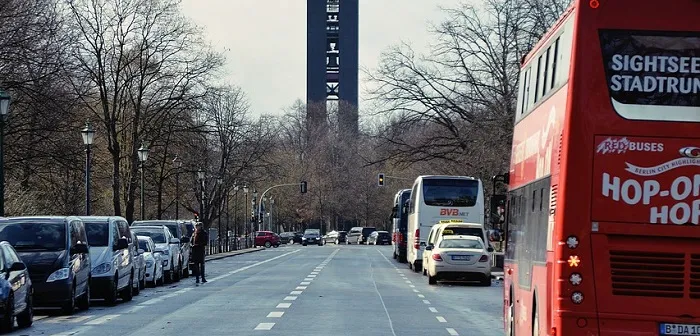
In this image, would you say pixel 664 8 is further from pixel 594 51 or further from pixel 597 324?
pixel 597 324

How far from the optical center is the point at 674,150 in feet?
36.6

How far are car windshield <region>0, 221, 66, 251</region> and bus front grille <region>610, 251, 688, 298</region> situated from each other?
13949 millimetres

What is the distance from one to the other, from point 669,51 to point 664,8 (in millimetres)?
392

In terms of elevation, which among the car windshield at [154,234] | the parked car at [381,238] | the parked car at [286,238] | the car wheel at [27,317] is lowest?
the parked car at [286,238]

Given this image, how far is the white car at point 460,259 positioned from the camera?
3662cm

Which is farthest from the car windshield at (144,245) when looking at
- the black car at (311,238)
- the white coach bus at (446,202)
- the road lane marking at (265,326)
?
the black car at (311,238)

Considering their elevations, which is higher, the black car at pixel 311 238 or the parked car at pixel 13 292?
the parked car at pixel 13 292

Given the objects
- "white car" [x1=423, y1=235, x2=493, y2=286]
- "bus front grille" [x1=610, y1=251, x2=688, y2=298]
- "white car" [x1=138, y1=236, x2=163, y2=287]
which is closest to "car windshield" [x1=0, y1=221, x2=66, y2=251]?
"white car" [x1=138, y1=236, x2=163, y2=287]

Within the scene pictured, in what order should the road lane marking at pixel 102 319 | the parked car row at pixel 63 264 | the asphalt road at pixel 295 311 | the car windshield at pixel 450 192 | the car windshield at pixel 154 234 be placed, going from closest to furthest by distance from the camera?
the parked car row at pixel 63 264 → the asphalt road at pixel 295 311 → the road lane marking at pixel 102 319 → the car windshield at pixel 154 234 → the car windshield at pixel 450 192

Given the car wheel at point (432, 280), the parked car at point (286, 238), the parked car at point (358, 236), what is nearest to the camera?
the car wheel at point (432, 280)

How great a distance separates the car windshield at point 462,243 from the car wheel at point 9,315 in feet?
63.7

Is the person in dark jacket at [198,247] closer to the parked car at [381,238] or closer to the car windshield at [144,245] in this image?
the car windshield at [144,245]

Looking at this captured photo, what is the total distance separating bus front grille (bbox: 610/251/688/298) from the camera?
36.8 feet

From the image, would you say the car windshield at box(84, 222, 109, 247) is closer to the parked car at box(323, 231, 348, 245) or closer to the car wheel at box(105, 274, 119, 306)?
the car wheel at box(105, 274, 119, 306)
